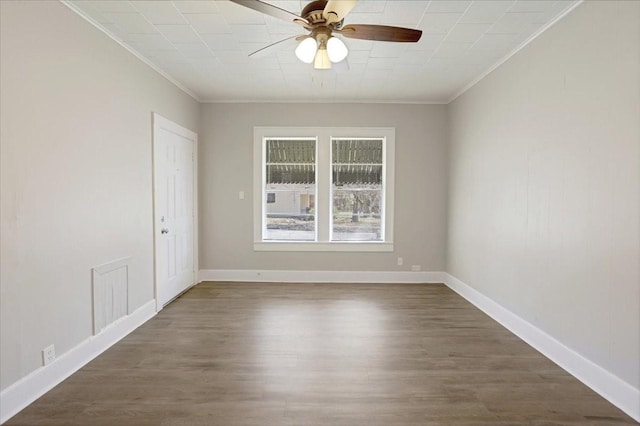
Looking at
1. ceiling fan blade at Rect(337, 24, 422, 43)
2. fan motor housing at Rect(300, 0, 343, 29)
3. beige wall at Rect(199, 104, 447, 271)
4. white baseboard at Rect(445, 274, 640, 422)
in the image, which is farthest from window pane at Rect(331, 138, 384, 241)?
fan motor housing at Rect(300, 0, 343, 29)

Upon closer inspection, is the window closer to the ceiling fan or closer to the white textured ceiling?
the white textured ceiling

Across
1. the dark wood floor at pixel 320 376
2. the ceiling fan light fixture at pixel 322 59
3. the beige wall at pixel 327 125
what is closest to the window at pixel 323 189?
the beige wall at pixel 327 125

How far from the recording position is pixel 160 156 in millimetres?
3922

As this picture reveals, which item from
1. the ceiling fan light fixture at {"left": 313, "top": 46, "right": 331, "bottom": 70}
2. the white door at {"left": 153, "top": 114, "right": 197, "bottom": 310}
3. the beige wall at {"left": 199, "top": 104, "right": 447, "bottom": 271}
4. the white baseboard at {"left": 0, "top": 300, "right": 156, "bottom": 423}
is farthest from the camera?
the beige wall at {"left": 199, "top": 104, "right": 447, "bottom": 271}

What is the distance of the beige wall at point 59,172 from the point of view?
81.4 inches

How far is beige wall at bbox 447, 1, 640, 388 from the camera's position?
2.13 metres

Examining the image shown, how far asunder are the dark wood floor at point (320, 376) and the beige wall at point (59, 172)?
50 centimetres

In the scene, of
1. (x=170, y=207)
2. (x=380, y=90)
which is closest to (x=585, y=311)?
(x=380, y=90)

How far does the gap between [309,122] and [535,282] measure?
3.54 meters

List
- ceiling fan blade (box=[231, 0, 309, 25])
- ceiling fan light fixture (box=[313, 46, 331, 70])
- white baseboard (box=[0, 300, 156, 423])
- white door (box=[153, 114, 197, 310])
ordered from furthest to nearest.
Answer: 1. white door (box=[153, 114, 197, 310])
2. ceiling fan light fixture (box=[313, 46, 331, 70])
3. white baseboard (box=[0, 300, 156, 423])
4. ceiling fan blade (box=[231, 0, 309, 25])

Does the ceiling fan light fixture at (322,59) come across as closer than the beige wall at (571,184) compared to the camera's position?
No

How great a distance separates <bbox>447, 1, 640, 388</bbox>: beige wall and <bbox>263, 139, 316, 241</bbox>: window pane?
2.42m

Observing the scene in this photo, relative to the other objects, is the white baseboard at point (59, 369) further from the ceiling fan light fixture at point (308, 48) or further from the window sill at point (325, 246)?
the ceiling fan light fixture at point (308, 48)

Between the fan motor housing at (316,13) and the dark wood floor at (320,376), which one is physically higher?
the fan motor housing at (316,13)
